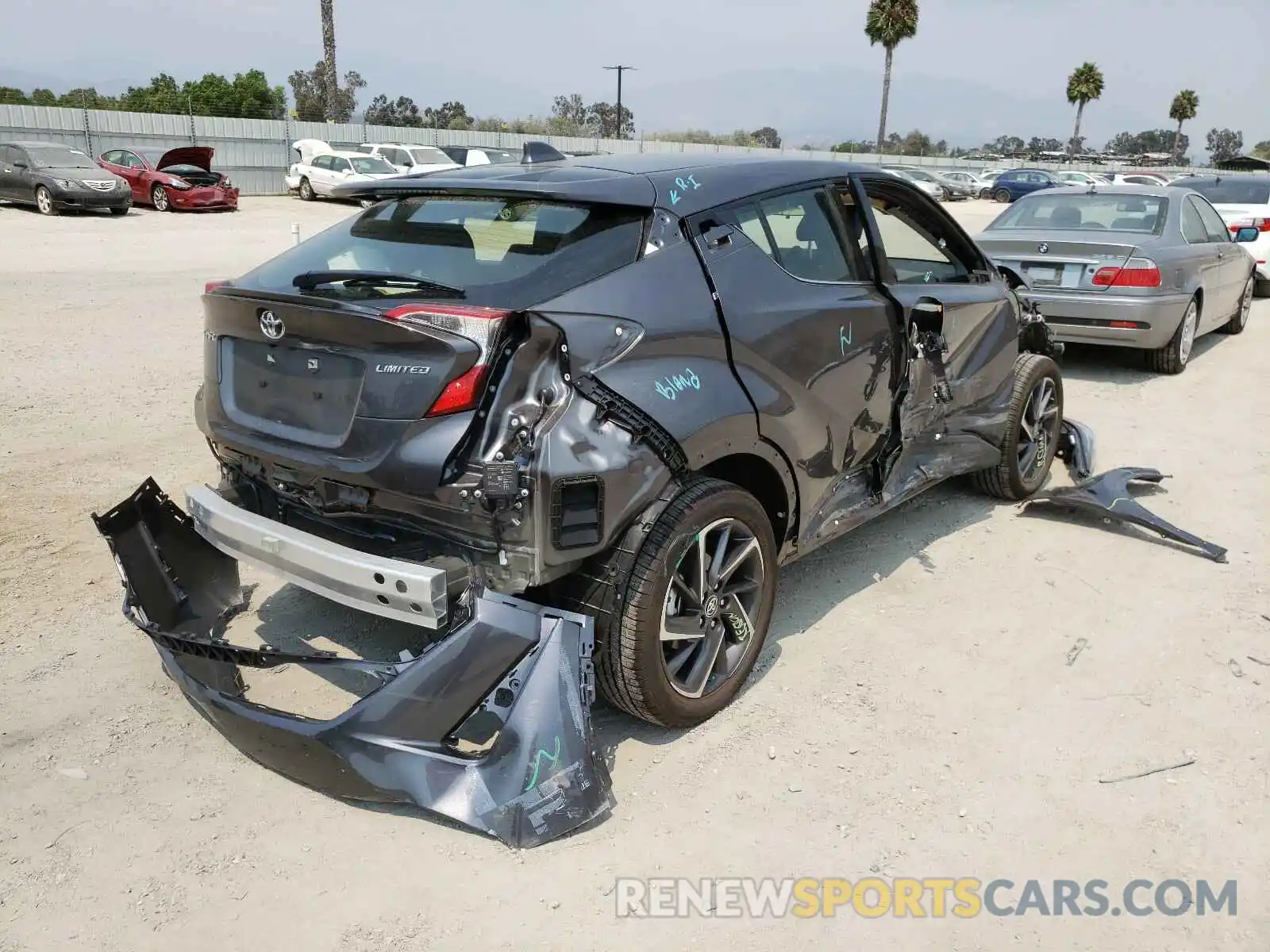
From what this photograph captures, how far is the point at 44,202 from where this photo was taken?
67.5 ft

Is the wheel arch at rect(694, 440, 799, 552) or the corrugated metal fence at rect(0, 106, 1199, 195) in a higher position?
the corrugated metal fence at rect(0, 106, 1199, 195)

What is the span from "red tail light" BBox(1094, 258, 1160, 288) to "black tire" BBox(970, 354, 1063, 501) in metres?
3.19

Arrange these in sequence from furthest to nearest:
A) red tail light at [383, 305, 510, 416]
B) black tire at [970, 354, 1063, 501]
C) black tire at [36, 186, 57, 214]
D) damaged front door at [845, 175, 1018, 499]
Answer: black tire at [36, 186, 57, 214], black tire at [970, 354, 1063, 501], damaged front door at [845, 175, 1018, 499], red tail light at [383, 305, 510, 416]

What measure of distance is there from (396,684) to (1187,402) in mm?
7570

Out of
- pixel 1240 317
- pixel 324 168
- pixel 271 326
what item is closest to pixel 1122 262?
pixel 1240 317

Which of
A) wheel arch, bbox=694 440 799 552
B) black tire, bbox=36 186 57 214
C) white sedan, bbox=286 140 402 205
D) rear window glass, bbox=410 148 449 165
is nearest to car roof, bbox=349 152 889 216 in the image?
wheel arch, bbox=694 440 799 552

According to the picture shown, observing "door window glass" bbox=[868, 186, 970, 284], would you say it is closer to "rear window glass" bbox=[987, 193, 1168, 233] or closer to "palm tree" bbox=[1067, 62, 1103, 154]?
"rear window glass" bbox=[987, 193, 1168, 233]

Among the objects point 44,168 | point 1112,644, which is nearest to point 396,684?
point 1112,644

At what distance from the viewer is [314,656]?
2912 millimetres

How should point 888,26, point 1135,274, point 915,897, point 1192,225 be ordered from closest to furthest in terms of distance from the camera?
point 915,897 < point 1135,274 < point 1192,225 < point 888,26

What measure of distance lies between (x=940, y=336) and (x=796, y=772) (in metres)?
2.21

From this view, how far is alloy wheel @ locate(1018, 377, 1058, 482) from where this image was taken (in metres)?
5.64

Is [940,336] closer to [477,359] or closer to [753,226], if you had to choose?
[753,226]

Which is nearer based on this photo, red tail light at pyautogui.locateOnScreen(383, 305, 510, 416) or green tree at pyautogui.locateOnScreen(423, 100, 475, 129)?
red tail light at pyautogui.locateOnScreen(383, 305, 510, 416)
